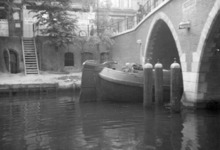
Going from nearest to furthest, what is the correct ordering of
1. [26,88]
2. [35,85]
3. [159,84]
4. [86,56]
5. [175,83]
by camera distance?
[175,83], [159,84], [26,88], [35,85], [86,56]

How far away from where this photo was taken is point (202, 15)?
7543 millimetres

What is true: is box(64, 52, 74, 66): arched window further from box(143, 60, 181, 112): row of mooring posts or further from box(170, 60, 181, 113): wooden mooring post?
box(170, 60, 181, 113): wooden mooring post

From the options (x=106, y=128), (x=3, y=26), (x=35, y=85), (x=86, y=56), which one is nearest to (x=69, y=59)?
(x=86, y=56)

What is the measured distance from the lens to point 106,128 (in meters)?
6.08

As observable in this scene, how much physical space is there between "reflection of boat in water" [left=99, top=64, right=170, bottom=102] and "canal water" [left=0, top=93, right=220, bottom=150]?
1.74ft

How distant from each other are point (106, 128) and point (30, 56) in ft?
42.1

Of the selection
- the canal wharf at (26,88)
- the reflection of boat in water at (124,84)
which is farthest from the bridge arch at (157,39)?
the canal wharf at (26,88)

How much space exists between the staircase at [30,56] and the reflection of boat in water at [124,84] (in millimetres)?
8085

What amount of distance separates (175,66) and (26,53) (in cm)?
1290

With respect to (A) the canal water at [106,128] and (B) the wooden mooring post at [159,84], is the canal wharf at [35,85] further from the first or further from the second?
(B) the wooden mooring post at [159,84]

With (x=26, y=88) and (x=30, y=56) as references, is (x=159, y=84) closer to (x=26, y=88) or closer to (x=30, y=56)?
(x=26, y=88)

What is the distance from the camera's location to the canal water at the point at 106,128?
4879 mm

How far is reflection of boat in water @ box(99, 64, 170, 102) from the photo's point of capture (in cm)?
926

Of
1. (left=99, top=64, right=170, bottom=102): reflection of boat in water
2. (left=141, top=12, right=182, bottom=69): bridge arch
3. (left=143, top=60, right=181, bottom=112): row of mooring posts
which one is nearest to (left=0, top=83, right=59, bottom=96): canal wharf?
(left=99, top=64, right=170, bottom=102): reflection of boat in water
